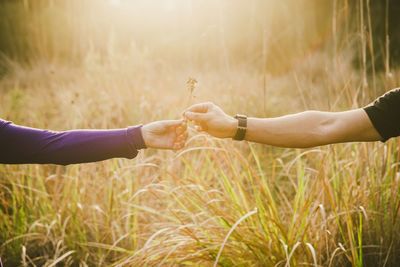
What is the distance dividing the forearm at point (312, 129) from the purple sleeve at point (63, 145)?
47cm

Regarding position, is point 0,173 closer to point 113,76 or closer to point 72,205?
point 72,205

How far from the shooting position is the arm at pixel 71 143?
5.35 ft

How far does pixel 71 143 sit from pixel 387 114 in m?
1.14

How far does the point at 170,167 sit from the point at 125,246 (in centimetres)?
51

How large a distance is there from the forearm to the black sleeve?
32mm

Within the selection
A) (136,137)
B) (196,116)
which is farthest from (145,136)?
(196,116)

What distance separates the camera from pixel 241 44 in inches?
417

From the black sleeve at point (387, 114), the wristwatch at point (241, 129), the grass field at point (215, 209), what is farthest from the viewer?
the grass field at point (215, 209)

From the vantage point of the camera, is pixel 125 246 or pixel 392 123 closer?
pixel 392 123

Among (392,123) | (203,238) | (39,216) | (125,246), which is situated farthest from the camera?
(39,216)

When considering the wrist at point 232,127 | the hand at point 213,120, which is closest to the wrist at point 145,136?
the hand at point 213,120

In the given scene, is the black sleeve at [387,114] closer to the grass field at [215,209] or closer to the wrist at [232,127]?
the grass field at [215,209]

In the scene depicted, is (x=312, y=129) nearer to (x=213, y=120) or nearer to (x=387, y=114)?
(x=387, y=114)

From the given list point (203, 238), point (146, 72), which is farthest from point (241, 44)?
point (203, 238)
